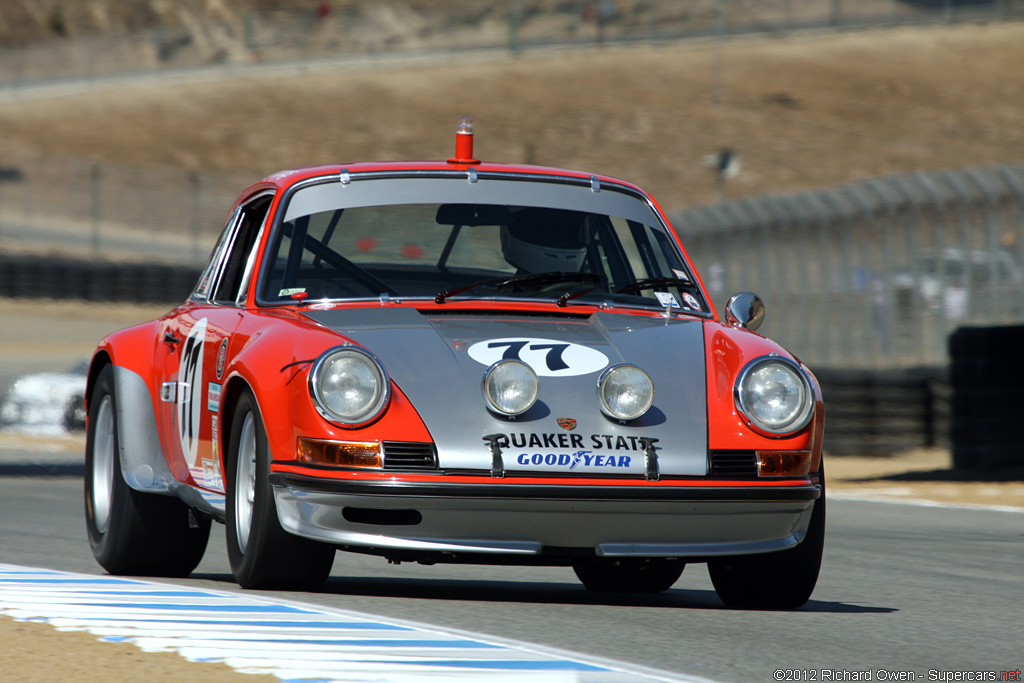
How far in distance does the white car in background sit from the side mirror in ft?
41.9

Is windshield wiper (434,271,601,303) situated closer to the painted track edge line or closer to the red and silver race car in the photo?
the red and silver race car

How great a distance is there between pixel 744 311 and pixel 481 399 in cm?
145

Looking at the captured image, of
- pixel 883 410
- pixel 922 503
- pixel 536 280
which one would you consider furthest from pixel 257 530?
pixel 883 410

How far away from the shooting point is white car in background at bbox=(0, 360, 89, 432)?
18.2 meters

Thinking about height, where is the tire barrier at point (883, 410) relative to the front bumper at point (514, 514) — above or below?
below

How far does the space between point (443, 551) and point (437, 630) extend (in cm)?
46

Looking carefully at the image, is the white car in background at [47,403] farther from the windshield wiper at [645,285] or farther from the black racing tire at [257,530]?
the black racing tire at [257,530]

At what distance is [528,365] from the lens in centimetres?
542

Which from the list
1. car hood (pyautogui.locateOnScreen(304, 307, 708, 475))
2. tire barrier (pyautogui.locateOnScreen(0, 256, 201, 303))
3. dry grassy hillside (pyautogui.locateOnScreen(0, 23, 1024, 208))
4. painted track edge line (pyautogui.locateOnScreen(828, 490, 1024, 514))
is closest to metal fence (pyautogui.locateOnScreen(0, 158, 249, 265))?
dry grassy hillside (pyautogui.locateOnScreen(0, 23, 1024, 208))

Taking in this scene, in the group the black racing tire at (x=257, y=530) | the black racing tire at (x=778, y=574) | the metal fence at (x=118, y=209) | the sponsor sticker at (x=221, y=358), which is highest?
the sponsor sticker at (x=221, y=358)

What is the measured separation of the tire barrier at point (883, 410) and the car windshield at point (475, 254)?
30.0 feet

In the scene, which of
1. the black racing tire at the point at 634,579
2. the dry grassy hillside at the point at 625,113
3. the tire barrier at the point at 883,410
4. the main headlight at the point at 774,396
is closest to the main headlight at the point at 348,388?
the main headlight at the point at 774,396

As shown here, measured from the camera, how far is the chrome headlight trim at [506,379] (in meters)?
5.36

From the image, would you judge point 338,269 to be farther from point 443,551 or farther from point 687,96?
point 687,96
